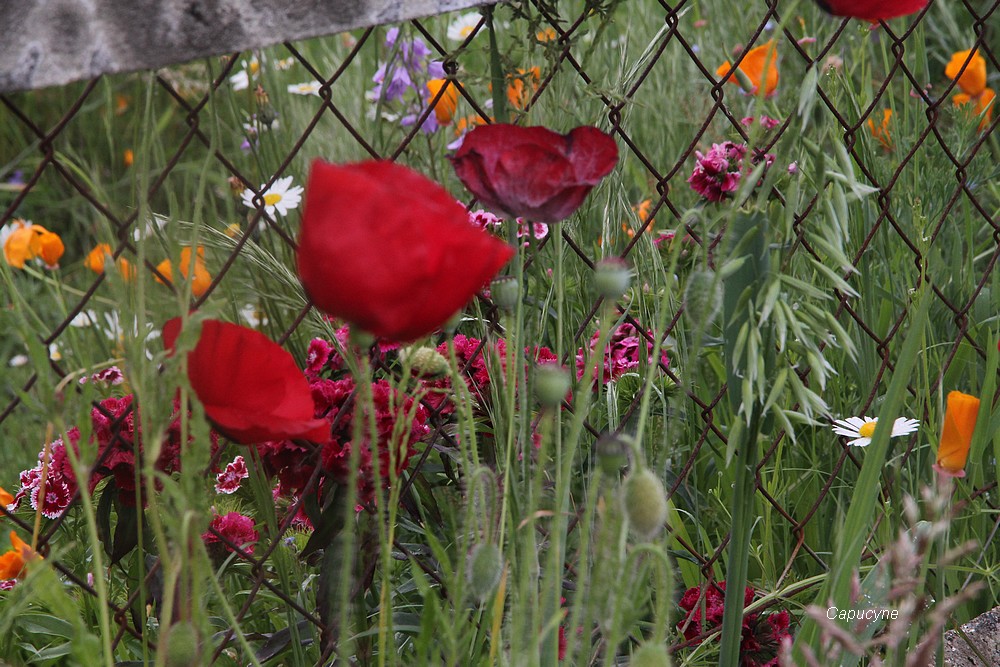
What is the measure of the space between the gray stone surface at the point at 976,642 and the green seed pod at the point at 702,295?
0.67 meters

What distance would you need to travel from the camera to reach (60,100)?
3.59m

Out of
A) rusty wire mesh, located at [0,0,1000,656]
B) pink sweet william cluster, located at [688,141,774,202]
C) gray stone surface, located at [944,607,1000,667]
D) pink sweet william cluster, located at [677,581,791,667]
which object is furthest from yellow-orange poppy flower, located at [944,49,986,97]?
pink sweet william cluster, located at [677,581,791,667]

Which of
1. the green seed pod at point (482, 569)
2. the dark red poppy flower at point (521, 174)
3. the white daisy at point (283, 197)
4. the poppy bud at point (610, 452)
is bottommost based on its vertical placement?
the green seed pod at point (482, 569)

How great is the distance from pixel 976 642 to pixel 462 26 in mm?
1720

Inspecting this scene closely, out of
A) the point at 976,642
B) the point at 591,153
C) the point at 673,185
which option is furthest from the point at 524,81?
the point at 673,185

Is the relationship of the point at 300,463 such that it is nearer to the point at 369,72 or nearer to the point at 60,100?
the point at 369,72

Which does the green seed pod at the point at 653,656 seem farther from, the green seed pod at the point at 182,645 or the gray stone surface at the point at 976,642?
the gray stone surface at the point at 976,642

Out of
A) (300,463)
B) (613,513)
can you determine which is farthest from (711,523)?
(613,513)

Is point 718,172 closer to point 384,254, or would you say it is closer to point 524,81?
point 524,81

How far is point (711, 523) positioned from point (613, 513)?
2.72 ft

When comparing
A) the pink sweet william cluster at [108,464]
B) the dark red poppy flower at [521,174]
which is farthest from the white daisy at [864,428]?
the pink sweet william cluster at [108,464]

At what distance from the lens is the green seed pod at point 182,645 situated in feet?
1.87

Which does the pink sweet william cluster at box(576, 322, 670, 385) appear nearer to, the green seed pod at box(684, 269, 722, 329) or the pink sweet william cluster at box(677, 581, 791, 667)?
the pink sweet william cluster at box(677, 581, 791, 667)

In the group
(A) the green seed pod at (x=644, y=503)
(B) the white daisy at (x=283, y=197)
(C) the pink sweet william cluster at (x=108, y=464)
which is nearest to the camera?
(A) the green seed pod at (x=644, y=503)
